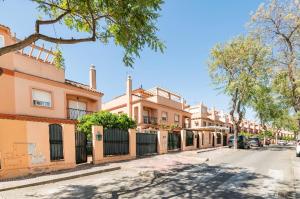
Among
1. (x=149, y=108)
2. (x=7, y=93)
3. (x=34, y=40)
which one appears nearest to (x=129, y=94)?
(x=149, y=108)

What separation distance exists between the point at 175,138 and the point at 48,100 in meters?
11.9

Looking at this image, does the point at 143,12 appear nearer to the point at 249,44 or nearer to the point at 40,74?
the point at 40,74

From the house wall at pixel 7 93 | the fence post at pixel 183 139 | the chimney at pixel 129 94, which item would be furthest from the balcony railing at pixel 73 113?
the chimney at pixel 129 94

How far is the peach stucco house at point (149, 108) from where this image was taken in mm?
35250

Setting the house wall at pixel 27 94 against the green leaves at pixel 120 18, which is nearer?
the green leaves at pixel 120 18

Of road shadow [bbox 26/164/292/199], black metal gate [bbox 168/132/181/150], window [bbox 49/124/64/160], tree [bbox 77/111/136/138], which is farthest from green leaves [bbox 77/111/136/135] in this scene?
road shadow [bbox 26/164/292/199]

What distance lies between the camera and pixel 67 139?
11758mm

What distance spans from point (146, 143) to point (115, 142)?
393 cm

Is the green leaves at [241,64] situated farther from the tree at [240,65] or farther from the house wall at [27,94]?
the house wall at [27,94]

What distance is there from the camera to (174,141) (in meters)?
23.2

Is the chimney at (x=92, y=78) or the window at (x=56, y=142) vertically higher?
the chimney at (x=92, y=78)

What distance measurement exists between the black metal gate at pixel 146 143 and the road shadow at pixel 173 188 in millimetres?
7163

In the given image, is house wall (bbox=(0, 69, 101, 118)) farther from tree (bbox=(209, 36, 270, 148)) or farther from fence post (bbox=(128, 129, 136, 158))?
tree (bbox=(209, 36, 270, 148))

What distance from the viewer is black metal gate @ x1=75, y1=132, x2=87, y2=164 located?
41.8ft
